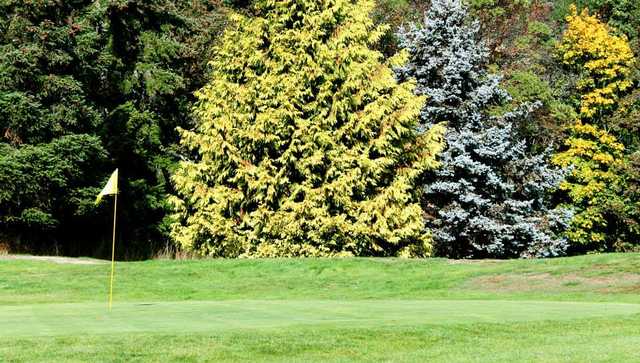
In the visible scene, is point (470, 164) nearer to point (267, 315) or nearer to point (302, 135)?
point (302, 135)

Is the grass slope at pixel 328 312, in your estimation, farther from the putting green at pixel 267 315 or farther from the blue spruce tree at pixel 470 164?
the blue spruce tree at pixel 470 164

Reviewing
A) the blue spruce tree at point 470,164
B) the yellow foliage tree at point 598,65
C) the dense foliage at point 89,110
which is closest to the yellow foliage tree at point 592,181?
the yellow foliage tree at point 598,65

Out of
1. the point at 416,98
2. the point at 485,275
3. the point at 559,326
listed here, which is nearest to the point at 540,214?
the point at 416,98

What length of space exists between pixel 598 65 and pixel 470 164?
1369 cm

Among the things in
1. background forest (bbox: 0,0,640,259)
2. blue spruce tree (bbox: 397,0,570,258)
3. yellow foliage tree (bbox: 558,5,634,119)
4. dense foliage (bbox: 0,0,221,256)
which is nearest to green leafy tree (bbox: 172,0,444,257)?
background forest (bbox: 0,0,640,259)

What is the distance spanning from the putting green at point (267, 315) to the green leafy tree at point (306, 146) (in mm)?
13044

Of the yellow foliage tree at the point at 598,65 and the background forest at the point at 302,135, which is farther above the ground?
the yellow foliage tree at the point at 598,65

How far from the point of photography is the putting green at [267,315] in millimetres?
12570

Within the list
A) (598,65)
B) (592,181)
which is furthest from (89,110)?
(598,65)

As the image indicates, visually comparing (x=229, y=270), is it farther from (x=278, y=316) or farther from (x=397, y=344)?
(x=397, y=344)

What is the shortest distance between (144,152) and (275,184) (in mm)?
11260

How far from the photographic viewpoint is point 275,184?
99.3 ft

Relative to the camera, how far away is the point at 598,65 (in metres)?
43.9

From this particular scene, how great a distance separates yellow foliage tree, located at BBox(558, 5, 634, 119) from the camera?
43938 millimetres
